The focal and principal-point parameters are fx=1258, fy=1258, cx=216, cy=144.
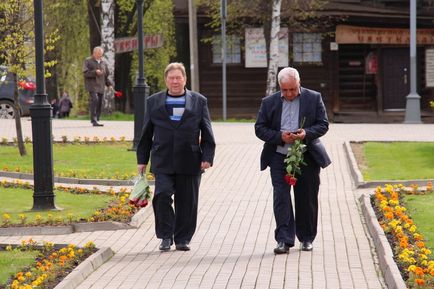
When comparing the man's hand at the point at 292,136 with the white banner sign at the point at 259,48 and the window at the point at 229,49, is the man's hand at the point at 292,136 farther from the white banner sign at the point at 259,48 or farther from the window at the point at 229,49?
the window at the point at 229,49

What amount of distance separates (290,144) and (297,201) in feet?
1.94

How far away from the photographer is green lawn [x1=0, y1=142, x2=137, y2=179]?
60.8 ft

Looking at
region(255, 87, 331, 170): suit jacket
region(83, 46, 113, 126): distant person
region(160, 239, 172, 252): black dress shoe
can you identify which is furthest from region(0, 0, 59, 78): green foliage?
region(255, 87, 331, 170): suit jacket

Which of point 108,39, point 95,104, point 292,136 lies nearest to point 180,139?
point 292,136

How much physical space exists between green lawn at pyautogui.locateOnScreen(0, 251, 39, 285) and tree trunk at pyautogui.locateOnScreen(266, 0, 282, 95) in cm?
2609

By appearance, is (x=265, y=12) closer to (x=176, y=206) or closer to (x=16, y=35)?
(x=16, y=35)

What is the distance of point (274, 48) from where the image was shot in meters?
37.2

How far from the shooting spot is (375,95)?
1609 inches

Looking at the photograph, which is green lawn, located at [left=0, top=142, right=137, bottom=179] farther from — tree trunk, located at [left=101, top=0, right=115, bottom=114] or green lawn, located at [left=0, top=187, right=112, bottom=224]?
tree trunk, located at [left=101, top=0, right=115, bottom=114]

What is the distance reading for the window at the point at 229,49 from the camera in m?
40.7

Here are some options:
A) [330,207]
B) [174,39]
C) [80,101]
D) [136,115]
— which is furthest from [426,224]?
[80,101]

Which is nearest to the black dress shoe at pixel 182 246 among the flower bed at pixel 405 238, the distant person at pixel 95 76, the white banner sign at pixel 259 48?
the flower bed at pixel 405 238

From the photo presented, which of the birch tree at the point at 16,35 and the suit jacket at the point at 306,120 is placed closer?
the suit jacket at the point at 306,120

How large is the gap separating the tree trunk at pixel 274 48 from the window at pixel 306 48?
10.4ft
